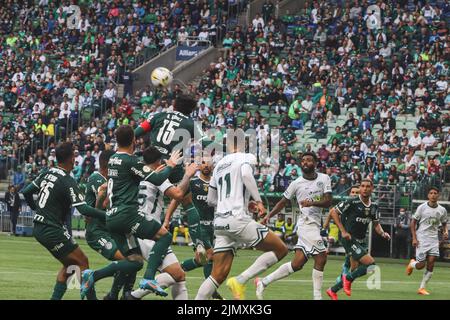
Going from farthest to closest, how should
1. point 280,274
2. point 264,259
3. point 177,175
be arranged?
point 280,274
point 177,175
point 264,259

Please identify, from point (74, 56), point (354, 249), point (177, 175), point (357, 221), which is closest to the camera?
point (177, 175)

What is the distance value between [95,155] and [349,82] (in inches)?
395

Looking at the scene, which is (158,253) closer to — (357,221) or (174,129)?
(174,129)

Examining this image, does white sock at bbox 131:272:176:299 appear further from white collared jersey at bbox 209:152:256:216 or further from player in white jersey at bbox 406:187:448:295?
player in white jersey at bbox 406:187:448:295

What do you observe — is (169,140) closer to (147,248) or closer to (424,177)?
(147,248)

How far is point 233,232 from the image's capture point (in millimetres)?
15102

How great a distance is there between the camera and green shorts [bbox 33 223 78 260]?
15141 millimetres


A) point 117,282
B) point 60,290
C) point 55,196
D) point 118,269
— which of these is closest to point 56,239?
point 55,196

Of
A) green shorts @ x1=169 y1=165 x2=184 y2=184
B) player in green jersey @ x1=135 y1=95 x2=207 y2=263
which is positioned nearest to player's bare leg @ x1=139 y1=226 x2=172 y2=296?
player in green jersey @ x1=135 y1=95 x2=207 y2=263

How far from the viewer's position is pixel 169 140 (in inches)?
667

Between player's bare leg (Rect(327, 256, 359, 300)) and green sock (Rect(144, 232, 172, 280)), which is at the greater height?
green sock (Rect(144, 232, 172, 280))

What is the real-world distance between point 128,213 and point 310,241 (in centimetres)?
481

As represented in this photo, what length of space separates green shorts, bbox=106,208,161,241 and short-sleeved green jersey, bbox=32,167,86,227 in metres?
0.65

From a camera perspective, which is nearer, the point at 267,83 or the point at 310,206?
the point at 310,206
